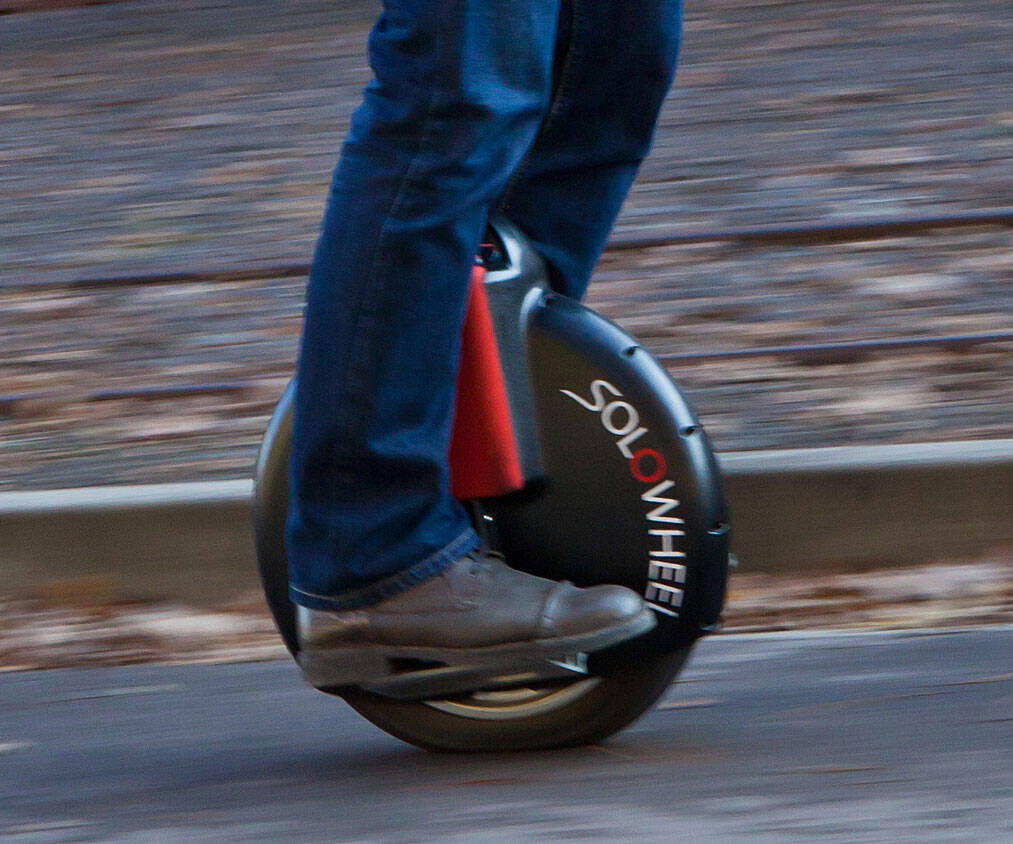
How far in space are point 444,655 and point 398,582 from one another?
4.8 inches

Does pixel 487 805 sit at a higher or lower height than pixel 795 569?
higher

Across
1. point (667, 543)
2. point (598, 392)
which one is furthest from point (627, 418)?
point (667, 543)

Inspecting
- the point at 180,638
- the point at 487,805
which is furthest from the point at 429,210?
the point at 180,638

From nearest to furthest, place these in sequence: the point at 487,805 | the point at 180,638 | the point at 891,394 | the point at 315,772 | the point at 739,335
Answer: the point at 487,805, the point at 315,772, the point at 180,638, the point at 891,394, the point at 739,335

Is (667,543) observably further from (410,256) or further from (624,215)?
(624,215)

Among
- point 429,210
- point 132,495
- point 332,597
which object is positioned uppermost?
point 429,210


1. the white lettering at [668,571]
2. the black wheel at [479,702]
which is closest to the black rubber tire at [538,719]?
the black wheel at [479,702]

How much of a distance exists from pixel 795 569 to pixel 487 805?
1.34 meters

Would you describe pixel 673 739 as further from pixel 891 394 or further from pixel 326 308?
pixel 891 394

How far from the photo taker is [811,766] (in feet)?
7.54

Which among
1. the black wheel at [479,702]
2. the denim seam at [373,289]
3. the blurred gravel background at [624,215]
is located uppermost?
the denim seam at [373,289]

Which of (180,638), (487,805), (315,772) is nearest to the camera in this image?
(487,805)

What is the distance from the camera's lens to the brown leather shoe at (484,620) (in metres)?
2.20

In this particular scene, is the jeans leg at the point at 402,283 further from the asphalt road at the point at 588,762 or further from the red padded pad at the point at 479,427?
the asphalt road at the point at 588,762
